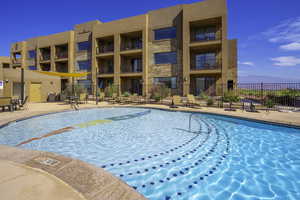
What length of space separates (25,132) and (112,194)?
594 centimetres

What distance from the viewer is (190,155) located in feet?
13.1

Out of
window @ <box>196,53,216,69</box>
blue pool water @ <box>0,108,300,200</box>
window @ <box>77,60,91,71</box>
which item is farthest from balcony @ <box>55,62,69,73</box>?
blue pool water @ <box>0,108,300,200</box>

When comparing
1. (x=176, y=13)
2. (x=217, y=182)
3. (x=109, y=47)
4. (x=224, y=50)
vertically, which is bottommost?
(x=217, y=182)

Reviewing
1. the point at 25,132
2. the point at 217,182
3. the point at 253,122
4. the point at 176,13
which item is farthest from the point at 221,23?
the point at 25,132

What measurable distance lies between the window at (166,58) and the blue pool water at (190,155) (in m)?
14.1

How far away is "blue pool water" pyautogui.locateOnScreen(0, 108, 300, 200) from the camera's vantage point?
2721 millimetres

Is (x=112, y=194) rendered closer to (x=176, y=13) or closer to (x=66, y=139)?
(x=66, y=139)

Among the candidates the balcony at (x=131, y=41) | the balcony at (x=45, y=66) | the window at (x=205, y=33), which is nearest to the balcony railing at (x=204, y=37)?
the window at (x=205, y=33)

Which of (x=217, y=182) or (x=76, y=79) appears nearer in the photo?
(x=217, y=182)

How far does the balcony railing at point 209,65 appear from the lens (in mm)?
17172

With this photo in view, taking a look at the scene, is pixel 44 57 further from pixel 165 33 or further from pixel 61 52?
pixel 165 33

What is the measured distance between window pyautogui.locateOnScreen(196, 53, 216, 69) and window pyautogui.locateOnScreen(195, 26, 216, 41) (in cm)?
197

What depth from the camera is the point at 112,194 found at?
1.78 metres

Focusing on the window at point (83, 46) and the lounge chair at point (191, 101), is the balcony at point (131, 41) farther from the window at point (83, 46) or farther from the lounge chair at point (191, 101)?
the lounge chair at point (191, 101)
